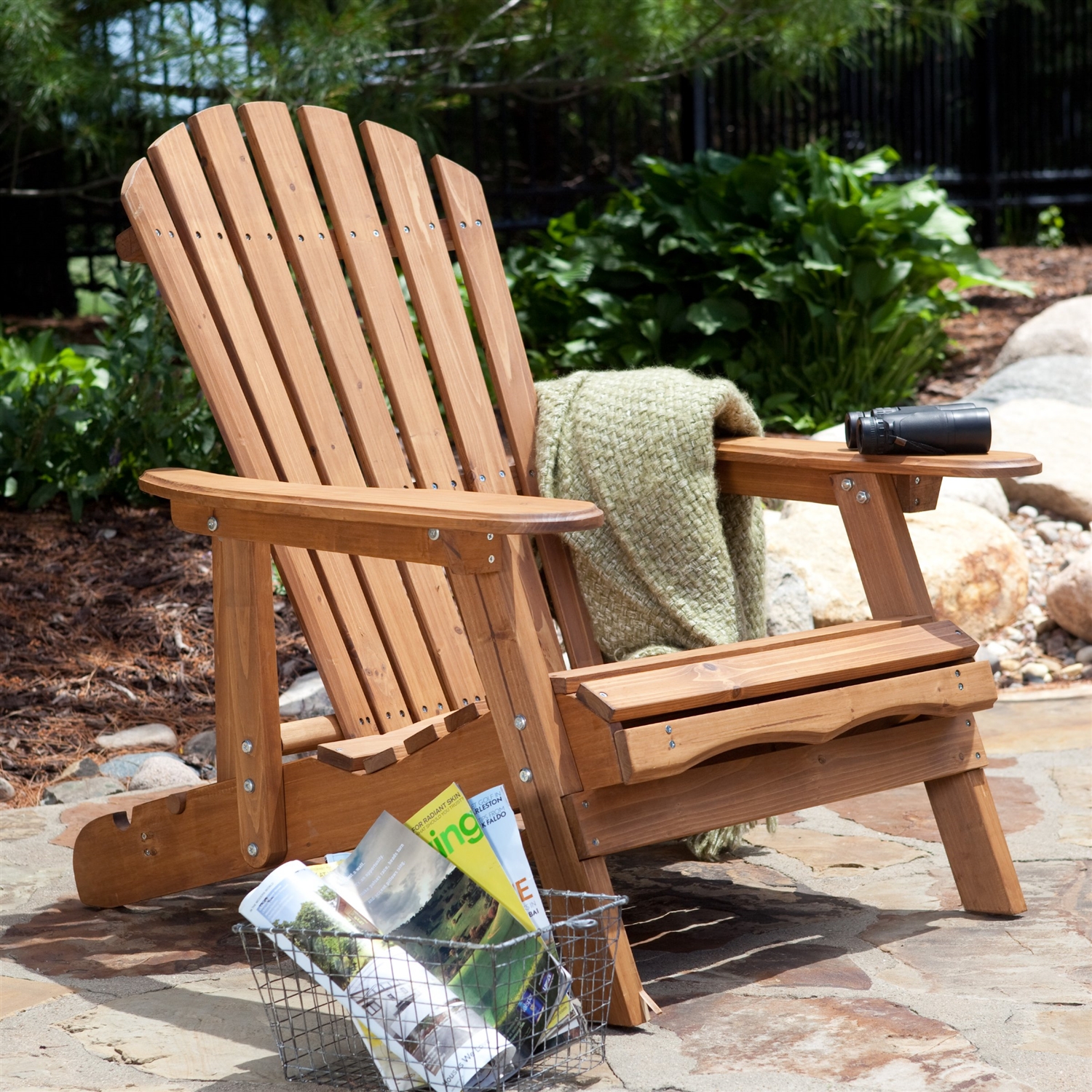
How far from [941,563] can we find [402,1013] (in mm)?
2610

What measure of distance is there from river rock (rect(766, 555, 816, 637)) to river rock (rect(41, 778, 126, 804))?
1.61 metres

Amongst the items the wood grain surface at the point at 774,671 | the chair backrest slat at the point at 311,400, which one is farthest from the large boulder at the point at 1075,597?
the chair backrest slat at the point at 311,400

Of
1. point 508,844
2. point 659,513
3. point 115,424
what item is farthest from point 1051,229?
point 508,844

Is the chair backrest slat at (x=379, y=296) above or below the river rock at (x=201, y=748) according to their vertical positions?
above

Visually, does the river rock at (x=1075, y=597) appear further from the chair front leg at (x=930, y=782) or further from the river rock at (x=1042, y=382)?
the chair front leg at (x=930, y=782)

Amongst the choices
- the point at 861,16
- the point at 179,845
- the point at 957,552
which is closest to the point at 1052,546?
the point at 957,552

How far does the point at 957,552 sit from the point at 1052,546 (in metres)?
0.72

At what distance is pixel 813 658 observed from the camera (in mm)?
1882

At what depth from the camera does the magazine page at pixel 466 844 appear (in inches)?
63.9

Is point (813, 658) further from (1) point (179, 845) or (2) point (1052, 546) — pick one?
(2) point (1052, 546)

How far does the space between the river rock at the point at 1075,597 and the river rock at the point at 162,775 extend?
238 cm

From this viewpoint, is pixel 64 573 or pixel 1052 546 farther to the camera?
pixel 1052 546

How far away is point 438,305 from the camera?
2.53 m

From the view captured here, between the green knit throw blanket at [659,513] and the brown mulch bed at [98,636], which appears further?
the brown mulch bed at [98,636]
